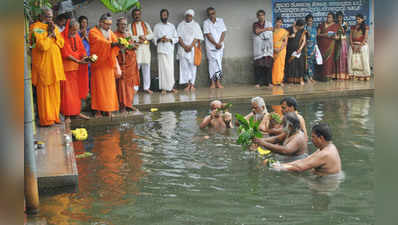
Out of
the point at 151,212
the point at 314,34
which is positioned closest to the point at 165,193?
the point at 151,212

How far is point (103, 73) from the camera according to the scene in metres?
11.4

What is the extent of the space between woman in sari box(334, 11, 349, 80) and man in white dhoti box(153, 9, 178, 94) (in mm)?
5968

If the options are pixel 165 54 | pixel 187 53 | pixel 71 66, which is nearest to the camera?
pixel 71 66

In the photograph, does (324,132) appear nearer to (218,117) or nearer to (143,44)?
(218,117)

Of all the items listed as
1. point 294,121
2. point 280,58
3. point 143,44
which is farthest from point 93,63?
point 280,58

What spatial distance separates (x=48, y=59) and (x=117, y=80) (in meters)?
2.37

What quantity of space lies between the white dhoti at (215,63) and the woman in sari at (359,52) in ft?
15.5

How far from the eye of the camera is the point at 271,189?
661cm

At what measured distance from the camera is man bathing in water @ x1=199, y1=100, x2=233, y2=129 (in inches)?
392

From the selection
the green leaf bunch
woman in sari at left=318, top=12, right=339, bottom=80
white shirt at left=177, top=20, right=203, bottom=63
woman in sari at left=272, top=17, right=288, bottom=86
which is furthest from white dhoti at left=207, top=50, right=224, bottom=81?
the green leaf bunch

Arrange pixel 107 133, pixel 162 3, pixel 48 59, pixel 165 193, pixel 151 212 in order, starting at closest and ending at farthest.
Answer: pixel 151 212 < pixel 165 193 < pixel 48 59 < pixel 107 133 < pixel 162 3

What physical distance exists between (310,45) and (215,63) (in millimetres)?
3370

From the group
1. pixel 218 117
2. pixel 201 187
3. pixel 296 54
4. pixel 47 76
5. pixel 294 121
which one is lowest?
pixel 201 187
